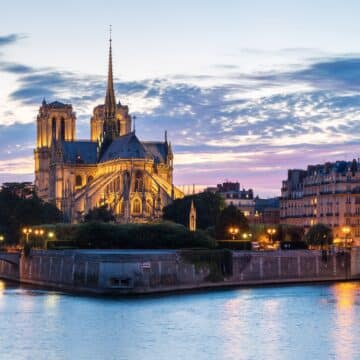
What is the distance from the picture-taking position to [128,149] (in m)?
141

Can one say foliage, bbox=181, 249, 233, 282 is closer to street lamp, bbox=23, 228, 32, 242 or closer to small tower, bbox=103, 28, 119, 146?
street lamp, bbox=23, 228, 32, 242

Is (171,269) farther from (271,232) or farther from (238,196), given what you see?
(238,196)

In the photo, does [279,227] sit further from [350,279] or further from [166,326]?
[166,326]

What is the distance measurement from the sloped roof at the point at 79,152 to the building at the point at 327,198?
3902cm

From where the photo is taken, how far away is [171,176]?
151m

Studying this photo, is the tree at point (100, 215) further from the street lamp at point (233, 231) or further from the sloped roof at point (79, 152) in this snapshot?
the street lamp at point (233, 231)

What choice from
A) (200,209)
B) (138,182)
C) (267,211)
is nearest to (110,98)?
(138,182)

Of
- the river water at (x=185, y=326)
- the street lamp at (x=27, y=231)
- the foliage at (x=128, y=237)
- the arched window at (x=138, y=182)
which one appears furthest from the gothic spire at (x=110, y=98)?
the river water at (x=185, y=326)

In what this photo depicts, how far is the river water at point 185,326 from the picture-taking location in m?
47.6

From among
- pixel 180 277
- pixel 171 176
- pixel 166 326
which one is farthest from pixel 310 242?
pixel 171 176

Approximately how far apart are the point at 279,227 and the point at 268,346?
175ft

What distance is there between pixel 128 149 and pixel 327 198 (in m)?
38.5

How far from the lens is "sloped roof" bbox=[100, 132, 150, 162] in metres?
140

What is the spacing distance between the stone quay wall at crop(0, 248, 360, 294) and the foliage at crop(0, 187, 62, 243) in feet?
66.4
